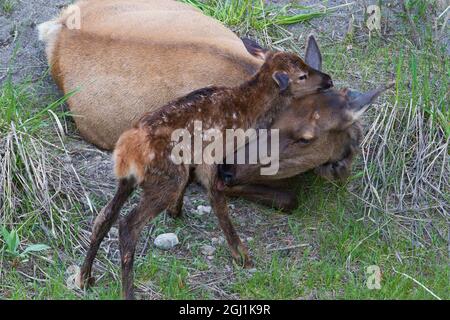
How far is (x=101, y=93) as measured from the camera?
644 cm

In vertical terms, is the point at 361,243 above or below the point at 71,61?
below

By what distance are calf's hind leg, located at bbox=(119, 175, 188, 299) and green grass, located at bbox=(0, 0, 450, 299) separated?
249 millimetres

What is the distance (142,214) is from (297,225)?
1331mm

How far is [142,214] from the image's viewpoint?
510cm

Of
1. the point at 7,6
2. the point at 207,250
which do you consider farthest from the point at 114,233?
the point at 7,6

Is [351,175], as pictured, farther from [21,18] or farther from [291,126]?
[21,18]

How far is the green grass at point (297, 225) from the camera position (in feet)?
18.0

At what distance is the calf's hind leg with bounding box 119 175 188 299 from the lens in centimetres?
508

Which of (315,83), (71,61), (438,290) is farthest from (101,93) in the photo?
(438,290)

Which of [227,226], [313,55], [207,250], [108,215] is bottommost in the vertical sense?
[207,250]

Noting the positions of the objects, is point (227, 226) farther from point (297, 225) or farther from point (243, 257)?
point (297, 225)

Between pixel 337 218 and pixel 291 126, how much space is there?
0.67 m

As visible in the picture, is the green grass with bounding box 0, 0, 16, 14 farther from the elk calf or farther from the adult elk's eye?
the adult elk's eye

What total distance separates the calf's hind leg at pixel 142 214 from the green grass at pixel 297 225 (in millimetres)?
249
